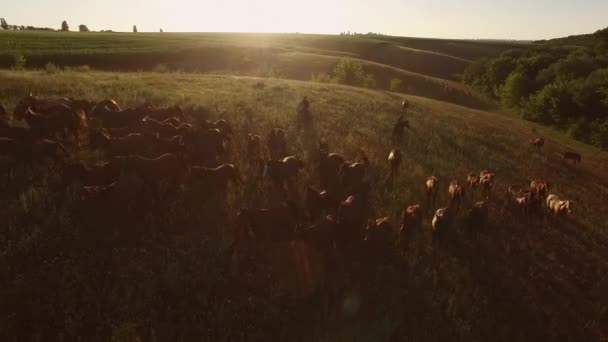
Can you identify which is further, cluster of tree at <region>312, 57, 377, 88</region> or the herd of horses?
cluster of tree at <region>312, 57, 377, 88</region>

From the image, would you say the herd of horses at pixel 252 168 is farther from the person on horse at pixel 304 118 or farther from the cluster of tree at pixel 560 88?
the cluster of tree at pixel 560 88

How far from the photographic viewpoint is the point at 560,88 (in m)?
45.9

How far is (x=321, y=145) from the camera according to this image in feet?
49.1

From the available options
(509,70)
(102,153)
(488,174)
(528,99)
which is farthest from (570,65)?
(102,153)

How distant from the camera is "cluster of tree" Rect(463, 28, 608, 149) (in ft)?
137

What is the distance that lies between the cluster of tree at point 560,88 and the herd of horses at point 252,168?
35.1 metres

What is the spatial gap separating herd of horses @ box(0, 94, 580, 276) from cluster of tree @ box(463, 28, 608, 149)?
35.1m

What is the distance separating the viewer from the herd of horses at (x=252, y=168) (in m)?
9.01

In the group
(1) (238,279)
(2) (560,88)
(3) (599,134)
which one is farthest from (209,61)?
(1) (238,279)

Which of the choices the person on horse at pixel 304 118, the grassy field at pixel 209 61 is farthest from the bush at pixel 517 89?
the person on horse at pixel 304 118

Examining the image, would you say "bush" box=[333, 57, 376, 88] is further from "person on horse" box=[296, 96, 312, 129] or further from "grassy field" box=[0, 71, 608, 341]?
"grassy field" box=[0, 71, 608, 341]

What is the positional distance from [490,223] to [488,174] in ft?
8.82

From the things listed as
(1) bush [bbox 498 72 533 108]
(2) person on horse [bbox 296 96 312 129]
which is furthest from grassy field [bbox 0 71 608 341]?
(1) bush [bbox 498 72 533 108]

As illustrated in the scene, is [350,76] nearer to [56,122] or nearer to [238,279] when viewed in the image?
[56,122]
